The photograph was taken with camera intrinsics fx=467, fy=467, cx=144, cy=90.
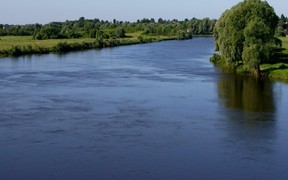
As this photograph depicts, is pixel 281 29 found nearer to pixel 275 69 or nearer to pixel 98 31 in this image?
pixel 98 31

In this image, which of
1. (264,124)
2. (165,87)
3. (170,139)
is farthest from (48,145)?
(165,87)

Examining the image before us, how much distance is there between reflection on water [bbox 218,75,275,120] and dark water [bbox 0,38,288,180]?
0.23ft

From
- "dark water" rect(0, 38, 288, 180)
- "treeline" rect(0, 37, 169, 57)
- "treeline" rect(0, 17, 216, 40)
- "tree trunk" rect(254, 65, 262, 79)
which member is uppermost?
"treeline" rect(0, 17, 216, 40)

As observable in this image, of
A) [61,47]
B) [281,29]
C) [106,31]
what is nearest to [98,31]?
[106,31]

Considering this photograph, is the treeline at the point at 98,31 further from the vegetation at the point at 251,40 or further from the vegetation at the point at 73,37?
the vegetation at the point at 251,40

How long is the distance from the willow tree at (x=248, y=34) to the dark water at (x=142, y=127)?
2528mm

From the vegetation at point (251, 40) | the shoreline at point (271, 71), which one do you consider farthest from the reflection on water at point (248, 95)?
the vegetation at point (251, 40)

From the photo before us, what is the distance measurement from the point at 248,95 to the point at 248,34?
9941mm

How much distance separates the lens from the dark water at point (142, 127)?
19984 mm

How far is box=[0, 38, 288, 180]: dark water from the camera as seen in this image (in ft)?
65.6

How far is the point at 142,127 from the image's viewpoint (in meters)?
26.0

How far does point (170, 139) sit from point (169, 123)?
3199 millimetres

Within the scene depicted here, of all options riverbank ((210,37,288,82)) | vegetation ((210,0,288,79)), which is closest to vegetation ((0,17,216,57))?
riverbank ((210,37,288,82))

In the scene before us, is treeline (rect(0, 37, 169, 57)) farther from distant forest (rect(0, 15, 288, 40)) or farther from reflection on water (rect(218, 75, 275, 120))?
reflection on water (rect(218, 75, 275, 120))
